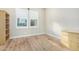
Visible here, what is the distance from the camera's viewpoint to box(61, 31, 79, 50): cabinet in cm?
256

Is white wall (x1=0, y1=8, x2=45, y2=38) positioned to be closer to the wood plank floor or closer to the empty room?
the empty room

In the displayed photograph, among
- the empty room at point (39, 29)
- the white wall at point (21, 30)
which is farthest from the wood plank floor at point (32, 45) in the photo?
the white wall at point (21, 30)

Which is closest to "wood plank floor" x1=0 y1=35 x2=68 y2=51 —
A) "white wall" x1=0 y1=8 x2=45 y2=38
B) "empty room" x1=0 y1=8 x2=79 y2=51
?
"empty room" x1=0 y1=8 x2=79 y2=51


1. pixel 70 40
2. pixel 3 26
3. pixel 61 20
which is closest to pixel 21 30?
pixel 3 26

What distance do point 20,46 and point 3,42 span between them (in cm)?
34

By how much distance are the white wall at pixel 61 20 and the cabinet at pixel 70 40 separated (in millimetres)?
81

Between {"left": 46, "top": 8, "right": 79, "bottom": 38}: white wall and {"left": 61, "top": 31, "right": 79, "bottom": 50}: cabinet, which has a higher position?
{"left": 46, "top": 8, "right": 79, "bottom": 38}: white wall

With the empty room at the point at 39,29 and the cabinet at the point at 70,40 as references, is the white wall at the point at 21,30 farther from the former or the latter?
the cabinet at the point at 70,40

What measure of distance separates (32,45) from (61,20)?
0.76 metres

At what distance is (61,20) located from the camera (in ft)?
8.52

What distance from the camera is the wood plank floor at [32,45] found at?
2543mm
